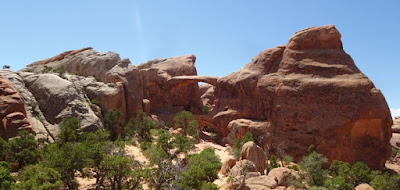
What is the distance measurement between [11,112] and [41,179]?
16539mm

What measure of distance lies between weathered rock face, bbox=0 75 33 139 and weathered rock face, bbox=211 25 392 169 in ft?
95.2

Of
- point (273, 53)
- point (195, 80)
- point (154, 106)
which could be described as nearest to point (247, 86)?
point (273, 53)

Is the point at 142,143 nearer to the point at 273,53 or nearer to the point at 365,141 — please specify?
the point at 273,53

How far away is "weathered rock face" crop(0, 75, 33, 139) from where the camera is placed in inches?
1329

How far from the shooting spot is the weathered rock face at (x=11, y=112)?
33750 millimetres

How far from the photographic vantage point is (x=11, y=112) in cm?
3503

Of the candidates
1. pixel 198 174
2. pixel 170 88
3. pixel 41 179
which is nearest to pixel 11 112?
pixel 41 179

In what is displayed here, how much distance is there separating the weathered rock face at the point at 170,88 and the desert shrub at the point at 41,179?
39.6m

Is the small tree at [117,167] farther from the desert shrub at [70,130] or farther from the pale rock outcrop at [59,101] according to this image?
the pale rock outcrop at [59,101]

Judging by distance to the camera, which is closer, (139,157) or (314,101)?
(139,157)

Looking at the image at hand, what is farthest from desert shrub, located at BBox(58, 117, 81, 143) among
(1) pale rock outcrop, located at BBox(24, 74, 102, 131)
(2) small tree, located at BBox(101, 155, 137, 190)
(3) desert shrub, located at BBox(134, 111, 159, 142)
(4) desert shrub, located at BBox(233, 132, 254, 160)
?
(4) desert shrub, located at BBox(233, 132, 254, 160)

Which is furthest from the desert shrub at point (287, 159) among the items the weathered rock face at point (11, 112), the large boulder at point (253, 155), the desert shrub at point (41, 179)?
the weathered rock face at point (11, 112)

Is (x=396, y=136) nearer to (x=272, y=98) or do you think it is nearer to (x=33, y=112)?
(x=272, y=98)

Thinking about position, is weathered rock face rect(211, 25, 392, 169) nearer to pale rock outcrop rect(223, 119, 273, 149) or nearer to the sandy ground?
pale rock outcrop rect(223, 119, 273, 149)
